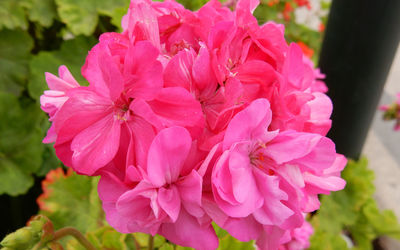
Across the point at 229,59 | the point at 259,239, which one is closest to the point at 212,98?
the point at 229,59

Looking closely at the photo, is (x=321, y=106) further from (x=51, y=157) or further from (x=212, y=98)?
(x=51, y=157)

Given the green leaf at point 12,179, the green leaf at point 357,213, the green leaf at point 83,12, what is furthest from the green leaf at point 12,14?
the green leaf at point 357,213

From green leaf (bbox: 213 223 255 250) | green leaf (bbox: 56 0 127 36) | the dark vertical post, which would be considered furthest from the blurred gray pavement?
green leaf (bbox: 56 0 127 36)

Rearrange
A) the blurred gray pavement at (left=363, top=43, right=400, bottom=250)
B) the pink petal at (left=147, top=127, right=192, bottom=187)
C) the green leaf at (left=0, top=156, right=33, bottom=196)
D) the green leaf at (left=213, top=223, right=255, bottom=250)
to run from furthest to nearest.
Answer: the blurred gray pavement at (left=363, top=43, right=400, bottom=250) → the green leaf at (left=0, top=156, right=33, bottom=196) → the green leaf at (left=213, top=223, right=255, bottom=250) → the pink petal at (left=147, top=127, right=192, bottom=187)

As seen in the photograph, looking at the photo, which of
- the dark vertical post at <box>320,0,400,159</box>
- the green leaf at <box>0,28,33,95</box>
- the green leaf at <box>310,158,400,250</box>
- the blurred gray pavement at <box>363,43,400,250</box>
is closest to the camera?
the dark vertical post at <box>320,0,400,159</box>

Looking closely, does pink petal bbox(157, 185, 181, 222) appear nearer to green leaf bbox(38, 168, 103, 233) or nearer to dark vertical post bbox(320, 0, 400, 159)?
green leaf bbox(38, 168, 103, 233)

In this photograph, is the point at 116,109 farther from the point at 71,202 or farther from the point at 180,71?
the point at 71,202

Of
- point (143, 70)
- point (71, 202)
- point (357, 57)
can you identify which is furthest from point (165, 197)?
point (357, 57)

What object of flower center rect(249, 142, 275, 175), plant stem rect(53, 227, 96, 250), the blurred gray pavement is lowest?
the blurred gray pavement

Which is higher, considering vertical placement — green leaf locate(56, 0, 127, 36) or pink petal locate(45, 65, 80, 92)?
pink petal locate(45, 65, 80, 92)
